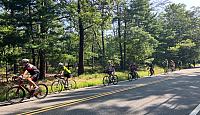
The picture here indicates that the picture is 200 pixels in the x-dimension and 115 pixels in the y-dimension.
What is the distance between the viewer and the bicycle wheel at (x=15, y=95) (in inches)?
558

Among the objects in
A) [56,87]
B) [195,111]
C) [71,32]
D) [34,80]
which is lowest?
[195,111]

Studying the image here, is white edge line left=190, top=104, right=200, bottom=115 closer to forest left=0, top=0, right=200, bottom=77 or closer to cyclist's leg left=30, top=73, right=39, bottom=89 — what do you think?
cyclist's leg left=30, top=73, right=39, bottom=89

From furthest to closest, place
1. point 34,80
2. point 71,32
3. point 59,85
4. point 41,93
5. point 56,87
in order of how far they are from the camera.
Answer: point 71,32 < point 59,85 < point 56,87 < point 41,93 < point 34,80

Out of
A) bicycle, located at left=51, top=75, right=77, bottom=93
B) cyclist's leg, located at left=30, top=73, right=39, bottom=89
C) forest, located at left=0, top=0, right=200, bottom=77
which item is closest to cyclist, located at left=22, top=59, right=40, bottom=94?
cyclist's leg, located at left=30, top=73, right=39, bottom=89

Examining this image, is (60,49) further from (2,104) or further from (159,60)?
(159,60)

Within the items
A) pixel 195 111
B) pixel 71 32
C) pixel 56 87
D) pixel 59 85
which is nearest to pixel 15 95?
pixel 56 87

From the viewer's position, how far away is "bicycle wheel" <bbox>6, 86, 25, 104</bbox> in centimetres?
1417

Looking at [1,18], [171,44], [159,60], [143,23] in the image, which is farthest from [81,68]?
[171,44]

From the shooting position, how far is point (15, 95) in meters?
14.4

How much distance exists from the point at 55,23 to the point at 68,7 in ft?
7.15

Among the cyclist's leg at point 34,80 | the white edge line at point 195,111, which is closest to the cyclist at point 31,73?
the cyclist's leg at point 34,80

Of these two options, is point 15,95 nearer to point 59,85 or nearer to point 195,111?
point 59,85

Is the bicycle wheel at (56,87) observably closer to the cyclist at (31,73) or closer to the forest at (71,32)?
the cyclist at (31,73)

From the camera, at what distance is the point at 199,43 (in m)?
87.2
